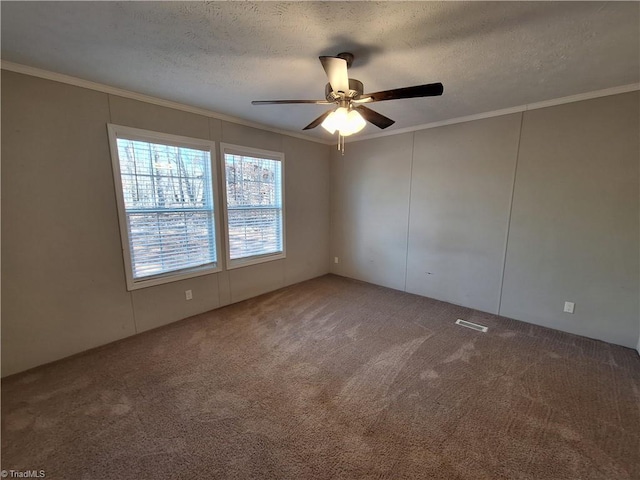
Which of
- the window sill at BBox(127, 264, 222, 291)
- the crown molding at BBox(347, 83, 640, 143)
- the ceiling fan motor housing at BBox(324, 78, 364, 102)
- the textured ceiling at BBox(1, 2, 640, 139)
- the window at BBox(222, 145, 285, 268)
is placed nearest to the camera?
the textured ceiling at BBox(1, 2, 640, 139)

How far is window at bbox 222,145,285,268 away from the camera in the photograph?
3.46m

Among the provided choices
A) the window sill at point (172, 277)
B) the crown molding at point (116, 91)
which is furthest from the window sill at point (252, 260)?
the crown molding at point (116, 91)

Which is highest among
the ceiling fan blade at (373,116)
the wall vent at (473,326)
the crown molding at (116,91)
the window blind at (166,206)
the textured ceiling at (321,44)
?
the textured ceiling at (321,44)

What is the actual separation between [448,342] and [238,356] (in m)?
2.10

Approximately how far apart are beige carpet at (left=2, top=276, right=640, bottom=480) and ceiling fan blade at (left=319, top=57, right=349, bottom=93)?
7.23 feet

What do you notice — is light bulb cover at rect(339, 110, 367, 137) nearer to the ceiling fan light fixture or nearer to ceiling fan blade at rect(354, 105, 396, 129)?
the ceiling fan light fixture

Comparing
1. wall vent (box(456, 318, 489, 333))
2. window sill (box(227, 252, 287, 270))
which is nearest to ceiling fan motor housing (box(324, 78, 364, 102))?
window sill (box(227, 252, 287, 270))

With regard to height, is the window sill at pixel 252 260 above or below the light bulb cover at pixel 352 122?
below

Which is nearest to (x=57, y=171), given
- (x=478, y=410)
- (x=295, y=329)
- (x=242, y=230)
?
(x=242, y=230)

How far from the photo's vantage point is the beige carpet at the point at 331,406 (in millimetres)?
1461

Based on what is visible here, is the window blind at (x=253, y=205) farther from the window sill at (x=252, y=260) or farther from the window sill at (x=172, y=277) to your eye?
the window sill at (x=172, y=277)

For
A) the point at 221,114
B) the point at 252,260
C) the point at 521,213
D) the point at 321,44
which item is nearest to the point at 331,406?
the point at 252,260

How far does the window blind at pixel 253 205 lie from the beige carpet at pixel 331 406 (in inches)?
48.8

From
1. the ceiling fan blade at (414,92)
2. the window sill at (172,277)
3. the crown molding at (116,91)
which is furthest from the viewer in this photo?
the window sill at (172,277)
